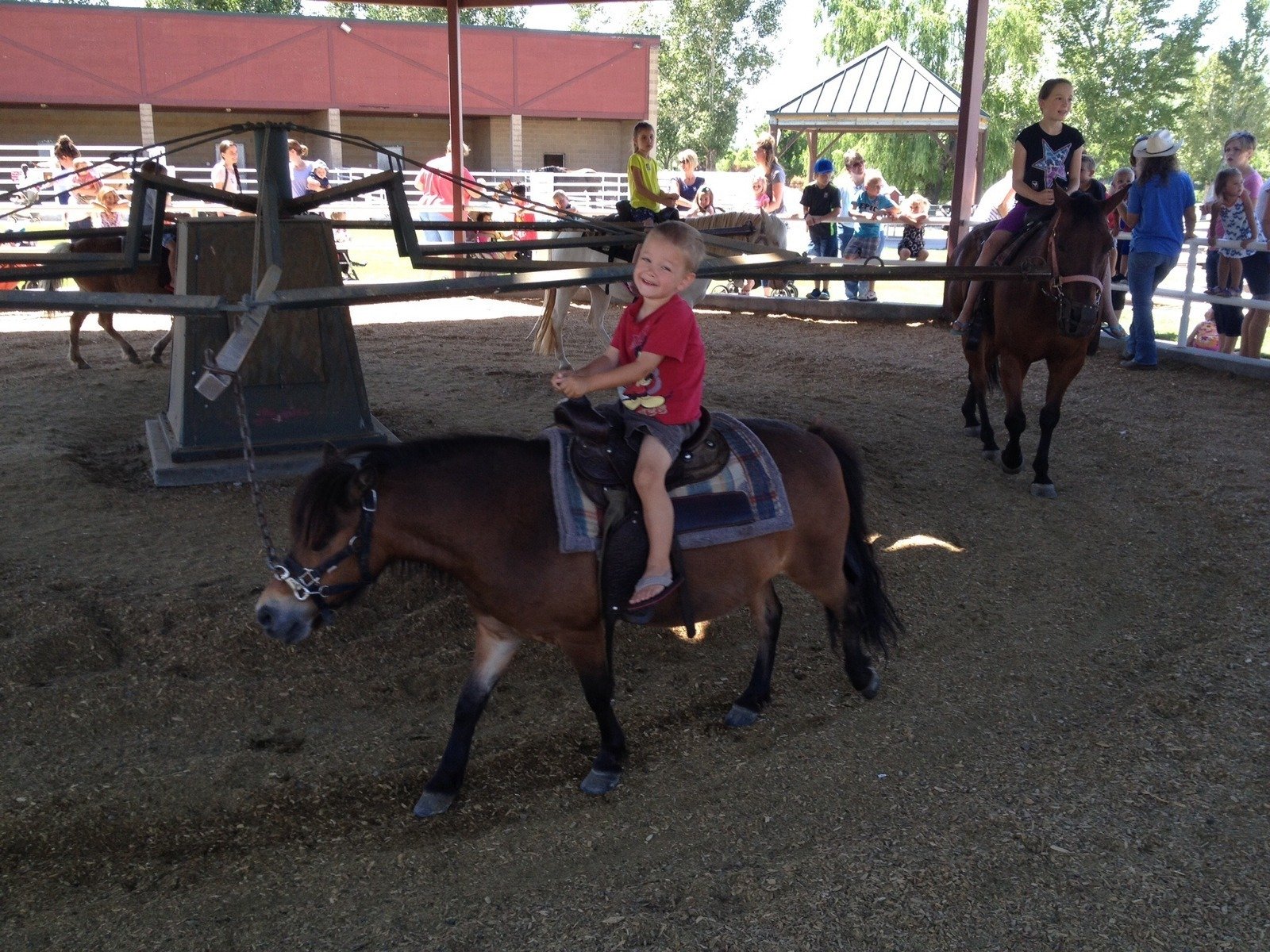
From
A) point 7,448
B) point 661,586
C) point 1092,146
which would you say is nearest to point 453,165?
point 7,448

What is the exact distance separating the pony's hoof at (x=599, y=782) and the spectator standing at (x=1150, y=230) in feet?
29.6

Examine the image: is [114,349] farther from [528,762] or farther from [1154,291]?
[1154,291]

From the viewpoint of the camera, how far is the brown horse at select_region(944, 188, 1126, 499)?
20.7 feet

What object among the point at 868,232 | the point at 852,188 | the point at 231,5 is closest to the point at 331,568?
the point at 868,232

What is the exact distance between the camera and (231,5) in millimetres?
54125

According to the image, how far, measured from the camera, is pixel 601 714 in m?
3.44

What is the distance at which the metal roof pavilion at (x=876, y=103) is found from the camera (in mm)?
22109

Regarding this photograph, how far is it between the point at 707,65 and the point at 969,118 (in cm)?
5180

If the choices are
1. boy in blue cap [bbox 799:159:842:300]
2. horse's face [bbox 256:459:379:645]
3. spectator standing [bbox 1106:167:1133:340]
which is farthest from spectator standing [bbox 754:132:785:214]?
horse's face [bbox 256:459:379:645]

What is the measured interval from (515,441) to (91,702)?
6.46 feet

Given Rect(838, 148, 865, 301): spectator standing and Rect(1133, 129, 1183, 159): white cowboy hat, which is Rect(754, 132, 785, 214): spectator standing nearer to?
Rect(838, 148, 865, 301): spectator standing

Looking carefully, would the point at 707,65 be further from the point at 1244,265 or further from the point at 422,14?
the point at 1244,265

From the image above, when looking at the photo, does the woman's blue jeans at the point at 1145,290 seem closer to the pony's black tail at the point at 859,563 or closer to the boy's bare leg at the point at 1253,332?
the boy's bare leg at the point at 1253,332

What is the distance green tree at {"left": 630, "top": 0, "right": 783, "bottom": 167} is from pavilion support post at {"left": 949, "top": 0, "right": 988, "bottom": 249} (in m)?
48.7
